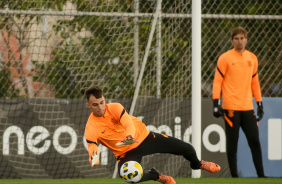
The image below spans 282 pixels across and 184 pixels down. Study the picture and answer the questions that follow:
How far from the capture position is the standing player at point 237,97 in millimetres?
8180

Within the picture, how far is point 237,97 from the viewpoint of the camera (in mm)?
8227

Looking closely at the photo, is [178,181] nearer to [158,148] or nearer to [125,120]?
[158,148]

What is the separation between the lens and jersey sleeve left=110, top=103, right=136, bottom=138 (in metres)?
6.35

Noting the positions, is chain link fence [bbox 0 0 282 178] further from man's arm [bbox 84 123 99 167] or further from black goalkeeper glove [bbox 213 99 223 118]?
man's arm [bbox 84 123 99 167]

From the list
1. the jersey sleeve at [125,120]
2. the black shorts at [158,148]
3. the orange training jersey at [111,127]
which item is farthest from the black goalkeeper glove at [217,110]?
the jersey sleeve at [125,120]

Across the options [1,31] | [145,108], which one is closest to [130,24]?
[145,108]

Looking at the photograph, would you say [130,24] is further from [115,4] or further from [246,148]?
[246,148]

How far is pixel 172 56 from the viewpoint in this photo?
953 centimetres

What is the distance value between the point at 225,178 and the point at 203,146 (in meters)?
0.53

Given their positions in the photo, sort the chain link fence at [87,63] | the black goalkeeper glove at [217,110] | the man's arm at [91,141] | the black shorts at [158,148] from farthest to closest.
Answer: the chain link fence at [87,63] < the black goalkeeper glove at [217,110] < the black shorts at [158,148] < the man's arm at [91,141]

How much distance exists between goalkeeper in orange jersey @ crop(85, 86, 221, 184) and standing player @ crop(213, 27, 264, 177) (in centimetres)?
107

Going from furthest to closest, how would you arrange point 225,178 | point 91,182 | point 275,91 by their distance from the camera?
point 275,91 → point 225,178 → point 91,182

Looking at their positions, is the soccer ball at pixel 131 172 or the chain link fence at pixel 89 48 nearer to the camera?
the soccer ball at pixel 131 172

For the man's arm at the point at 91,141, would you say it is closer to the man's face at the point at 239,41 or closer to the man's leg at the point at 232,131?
the man's leg at the point at 232,131
